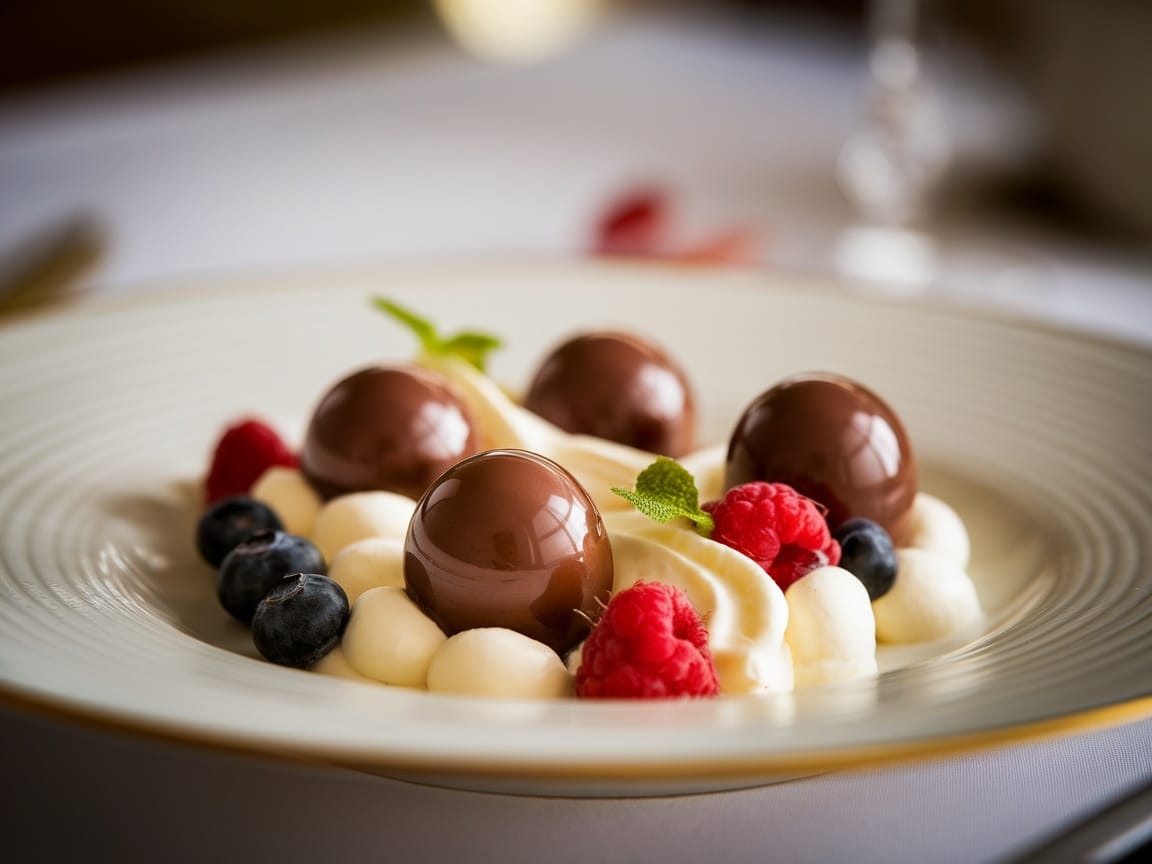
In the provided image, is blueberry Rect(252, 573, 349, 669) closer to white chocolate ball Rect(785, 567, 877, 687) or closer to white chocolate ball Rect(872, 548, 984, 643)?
white chocolate ball Rect(785, 567, 877, 687)

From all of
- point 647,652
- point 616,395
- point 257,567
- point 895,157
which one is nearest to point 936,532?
point 616,395

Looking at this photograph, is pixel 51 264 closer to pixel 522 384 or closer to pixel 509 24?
pixel 522 384

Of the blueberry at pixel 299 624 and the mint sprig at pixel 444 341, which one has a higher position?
the mint sprig at pixel 444 341

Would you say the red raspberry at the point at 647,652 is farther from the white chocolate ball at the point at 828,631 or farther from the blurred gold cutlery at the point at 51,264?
the blurred gold cutlery at the point at 51,264

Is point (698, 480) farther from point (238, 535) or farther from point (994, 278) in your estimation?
point (994, 278)

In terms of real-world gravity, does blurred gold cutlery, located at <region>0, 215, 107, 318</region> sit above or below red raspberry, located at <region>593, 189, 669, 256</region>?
below

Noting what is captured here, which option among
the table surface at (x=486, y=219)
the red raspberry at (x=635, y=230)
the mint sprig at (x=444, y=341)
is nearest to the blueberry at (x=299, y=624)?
the table surface at (x=486, y=219)

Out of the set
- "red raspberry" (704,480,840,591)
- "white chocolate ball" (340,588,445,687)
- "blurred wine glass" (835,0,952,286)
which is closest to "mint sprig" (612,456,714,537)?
"red raspberry" (704,480,840,591)
